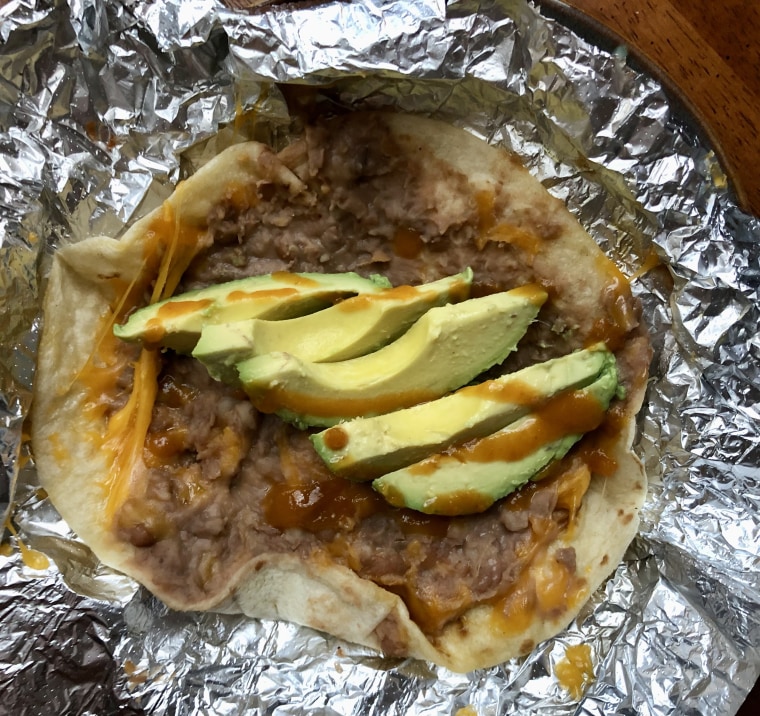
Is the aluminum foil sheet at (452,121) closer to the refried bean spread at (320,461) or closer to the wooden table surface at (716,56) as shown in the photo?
the refried bean spread at (320,461)

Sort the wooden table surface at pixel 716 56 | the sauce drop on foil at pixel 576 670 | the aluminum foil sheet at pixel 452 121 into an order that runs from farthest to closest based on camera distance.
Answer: the wooden table surface at pixel 716 56 < the sauce drop on foil at pixel 576 670 < the aluminum foil sheet at pixel 452 121

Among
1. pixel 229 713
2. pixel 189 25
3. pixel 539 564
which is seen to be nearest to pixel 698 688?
pixel 539 564

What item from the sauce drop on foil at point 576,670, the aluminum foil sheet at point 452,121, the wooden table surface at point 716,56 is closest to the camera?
the aluminum foil sheet at point 452,121

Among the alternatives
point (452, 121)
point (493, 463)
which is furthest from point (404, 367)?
point (452, 121)

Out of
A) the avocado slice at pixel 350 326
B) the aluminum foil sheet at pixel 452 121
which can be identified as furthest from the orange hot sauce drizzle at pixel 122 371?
the avocado slice at pixel 350 326

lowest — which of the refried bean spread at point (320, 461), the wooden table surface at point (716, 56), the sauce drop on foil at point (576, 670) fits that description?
the sauce drop on foil at point (576, 670)

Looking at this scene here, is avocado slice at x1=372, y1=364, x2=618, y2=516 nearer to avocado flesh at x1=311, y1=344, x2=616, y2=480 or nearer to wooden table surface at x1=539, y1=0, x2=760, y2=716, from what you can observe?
avocado flesh at x1=311, y1=344, x2=616, y2=480

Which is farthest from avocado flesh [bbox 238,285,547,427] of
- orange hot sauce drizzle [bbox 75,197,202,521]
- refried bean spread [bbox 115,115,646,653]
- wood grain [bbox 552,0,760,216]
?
wood grain [bbox 552,0,760,216]

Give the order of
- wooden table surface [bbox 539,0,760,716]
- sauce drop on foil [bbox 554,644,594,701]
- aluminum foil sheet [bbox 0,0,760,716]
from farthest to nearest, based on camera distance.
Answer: wooden table surface [bbox 539,0,760,716] < sauce drop on foil [bbox 554,644,594,701] < aluminum foil sheet [bbox 0,0,760,716]
